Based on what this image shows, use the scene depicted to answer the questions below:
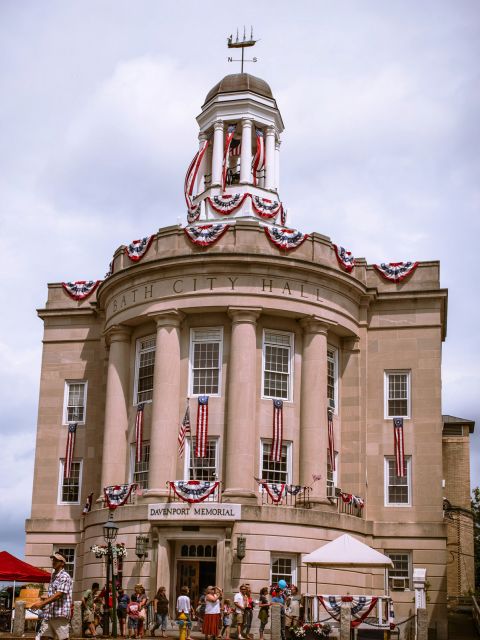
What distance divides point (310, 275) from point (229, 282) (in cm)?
336

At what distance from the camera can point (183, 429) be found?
39219 millimetres

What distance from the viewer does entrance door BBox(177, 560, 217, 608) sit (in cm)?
3784

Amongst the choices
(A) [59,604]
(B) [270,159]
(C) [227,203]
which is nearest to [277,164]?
(B) [270,159]

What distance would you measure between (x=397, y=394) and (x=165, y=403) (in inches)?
406

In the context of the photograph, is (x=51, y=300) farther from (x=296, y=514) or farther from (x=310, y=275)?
(x=296, y=514)

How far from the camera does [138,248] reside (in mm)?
42375

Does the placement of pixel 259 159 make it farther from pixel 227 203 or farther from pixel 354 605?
pixel 354 605

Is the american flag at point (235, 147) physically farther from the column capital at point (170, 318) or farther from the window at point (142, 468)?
the window at point (142, 468)

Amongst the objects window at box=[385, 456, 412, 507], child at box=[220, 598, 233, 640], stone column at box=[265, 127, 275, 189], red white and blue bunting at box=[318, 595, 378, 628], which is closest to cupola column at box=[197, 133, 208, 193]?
stone column at box=[265, 127, 275, 189]

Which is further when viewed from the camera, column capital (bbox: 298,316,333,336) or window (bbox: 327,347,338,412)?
window (bbox: 327,347,338,412)

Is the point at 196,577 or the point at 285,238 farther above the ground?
the point at 285,238

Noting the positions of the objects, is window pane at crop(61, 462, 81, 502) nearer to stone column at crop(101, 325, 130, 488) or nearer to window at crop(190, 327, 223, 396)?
stone column at crop(101, 325, 130, 488)

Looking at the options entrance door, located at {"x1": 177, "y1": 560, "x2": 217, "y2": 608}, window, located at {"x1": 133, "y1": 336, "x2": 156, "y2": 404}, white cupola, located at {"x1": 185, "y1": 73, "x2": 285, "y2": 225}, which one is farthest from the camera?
white cupola, located at {"x1": 185, "y1": 73, "x2": 285, "y2": 225}

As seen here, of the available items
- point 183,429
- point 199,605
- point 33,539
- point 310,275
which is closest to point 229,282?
point 310,275
